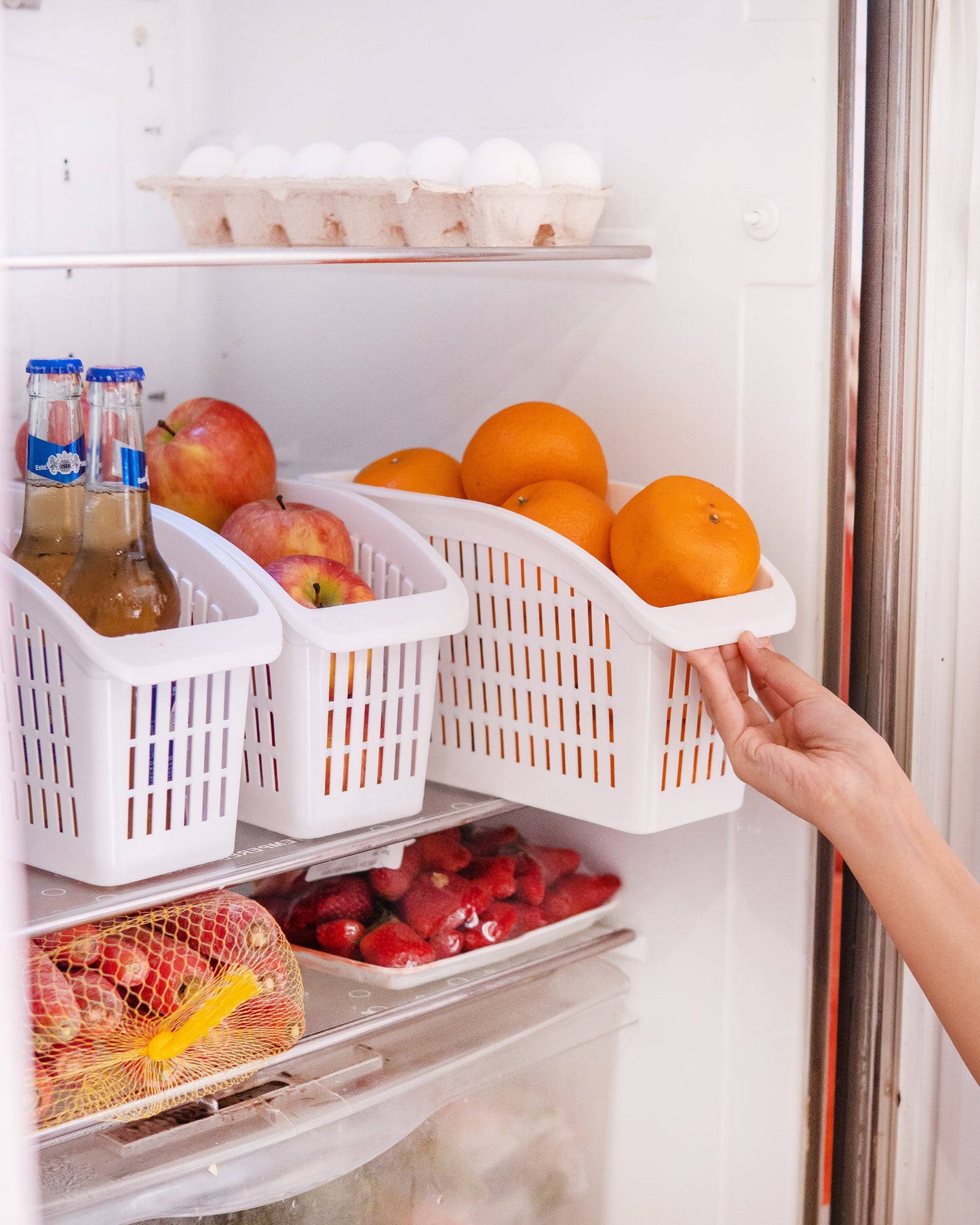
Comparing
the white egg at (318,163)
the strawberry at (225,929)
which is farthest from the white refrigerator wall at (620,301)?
Result: the strawberry at (225,929)

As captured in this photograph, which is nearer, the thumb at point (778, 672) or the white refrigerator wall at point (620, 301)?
the thumb at point (778, 672)

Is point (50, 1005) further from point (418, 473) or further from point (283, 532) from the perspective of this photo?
point (418, 473)

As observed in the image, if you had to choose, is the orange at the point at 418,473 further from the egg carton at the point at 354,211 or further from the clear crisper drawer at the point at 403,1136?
the clear crisper drawer at the point at 403,1136

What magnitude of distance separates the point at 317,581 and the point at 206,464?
0.19 m

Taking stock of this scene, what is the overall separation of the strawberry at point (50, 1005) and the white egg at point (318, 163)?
65cm

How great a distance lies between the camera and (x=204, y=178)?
109 centimetres

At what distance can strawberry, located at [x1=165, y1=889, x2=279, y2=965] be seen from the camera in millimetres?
943

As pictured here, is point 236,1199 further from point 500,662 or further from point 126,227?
point 126,227

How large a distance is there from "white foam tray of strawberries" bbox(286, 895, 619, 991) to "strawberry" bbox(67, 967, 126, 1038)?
27 centimetres

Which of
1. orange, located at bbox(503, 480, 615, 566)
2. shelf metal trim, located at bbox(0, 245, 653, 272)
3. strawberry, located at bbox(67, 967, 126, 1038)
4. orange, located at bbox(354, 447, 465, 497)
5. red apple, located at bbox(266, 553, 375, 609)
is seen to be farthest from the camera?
orange, located at bbox(354, 447, 465, 497)

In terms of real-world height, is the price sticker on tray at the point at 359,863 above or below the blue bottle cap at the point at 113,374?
below

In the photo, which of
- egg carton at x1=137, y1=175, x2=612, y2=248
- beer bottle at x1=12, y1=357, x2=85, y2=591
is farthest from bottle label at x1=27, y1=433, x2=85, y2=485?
egg carton at x1=137, y1=175, x2=612, y2=248

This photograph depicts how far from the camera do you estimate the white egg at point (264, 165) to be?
1.11 meters

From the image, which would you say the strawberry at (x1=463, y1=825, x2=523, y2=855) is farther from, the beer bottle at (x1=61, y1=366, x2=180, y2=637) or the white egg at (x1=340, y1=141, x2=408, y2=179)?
the white egg at (x1=340, y1=141, x2=408, y2=179)
